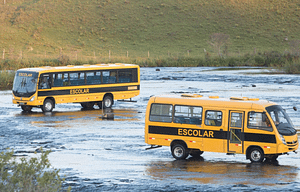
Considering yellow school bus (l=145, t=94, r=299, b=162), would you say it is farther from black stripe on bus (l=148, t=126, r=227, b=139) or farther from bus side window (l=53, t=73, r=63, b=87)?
bus side window (l=53, t=73, r=63, b=87)

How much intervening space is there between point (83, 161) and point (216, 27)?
306ft

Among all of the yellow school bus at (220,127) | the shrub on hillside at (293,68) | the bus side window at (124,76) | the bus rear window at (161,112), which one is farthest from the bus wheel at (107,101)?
the shrub on hillside at (293,68)

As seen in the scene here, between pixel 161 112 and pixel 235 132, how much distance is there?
2.50m

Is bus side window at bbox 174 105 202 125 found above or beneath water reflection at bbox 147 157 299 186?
above

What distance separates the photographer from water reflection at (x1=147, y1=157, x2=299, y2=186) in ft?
43.8

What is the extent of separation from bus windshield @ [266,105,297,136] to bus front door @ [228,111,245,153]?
0.88 metres

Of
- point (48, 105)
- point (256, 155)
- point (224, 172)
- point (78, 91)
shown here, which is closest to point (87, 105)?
point (78, 91)

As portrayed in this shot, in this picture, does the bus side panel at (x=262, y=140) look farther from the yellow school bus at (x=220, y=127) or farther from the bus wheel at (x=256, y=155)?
the bus wheel at (x=256, y=155)

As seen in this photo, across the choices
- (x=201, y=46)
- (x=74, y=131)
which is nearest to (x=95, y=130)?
(x=74, y=131)

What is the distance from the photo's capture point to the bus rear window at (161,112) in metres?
16.9

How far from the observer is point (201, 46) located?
318 feet

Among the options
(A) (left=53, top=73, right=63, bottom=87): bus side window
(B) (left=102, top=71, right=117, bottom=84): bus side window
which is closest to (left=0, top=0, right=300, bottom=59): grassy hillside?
(B) (left=102, top=71, right=117, bottom=84): bus side window

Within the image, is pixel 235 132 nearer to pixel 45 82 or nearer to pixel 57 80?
pixel 45 82

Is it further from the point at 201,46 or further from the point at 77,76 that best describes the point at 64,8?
the point at 77,76
